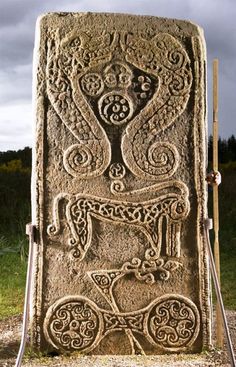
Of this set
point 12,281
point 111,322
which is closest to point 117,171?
point 111,322

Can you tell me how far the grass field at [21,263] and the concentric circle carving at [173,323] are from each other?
3.38 ft

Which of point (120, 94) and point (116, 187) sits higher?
point (120, 94)

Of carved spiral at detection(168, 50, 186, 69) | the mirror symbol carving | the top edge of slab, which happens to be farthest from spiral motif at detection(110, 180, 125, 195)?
the top edge of slab

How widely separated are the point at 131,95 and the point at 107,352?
65.1 inches

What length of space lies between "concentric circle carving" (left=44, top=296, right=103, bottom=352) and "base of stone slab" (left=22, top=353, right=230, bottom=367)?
0.08 meters

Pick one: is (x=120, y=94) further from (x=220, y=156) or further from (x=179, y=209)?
(x=220, y=156)

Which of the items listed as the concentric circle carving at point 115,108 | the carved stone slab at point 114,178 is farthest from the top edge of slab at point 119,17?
the concentric circle carving at point 115,108

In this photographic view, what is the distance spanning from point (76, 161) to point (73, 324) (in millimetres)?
1046

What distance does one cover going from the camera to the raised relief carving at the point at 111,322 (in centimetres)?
452

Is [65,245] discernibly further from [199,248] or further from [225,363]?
[225,363]

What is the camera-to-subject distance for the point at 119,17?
4.55m

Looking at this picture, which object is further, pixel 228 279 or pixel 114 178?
pixel 228 279

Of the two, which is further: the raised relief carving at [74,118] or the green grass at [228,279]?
the green grass at [228,279]

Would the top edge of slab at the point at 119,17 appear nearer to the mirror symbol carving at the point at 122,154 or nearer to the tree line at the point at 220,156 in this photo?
the mirror symbol carving at the point at 122,154
